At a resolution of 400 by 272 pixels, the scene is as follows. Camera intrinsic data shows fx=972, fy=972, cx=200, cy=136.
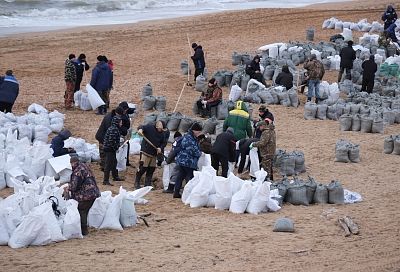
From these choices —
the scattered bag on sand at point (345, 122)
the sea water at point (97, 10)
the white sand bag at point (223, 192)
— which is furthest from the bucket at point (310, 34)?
the white sand bag at point (223, 192)

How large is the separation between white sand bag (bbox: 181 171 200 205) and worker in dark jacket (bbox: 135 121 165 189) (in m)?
0.96

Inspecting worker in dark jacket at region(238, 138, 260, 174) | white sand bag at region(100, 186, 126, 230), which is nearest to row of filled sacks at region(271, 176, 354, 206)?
worker in dark jacket at region(238, 138, 260, 174)

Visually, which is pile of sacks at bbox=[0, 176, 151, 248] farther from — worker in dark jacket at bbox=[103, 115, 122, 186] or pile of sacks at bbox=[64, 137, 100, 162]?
pile of sacks at bbox=[64, 137, 100, 162]

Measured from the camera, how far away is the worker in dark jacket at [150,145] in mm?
15906

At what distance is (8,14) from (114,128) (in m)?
25.0

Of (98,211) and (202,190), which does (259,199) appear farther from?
(98,211)

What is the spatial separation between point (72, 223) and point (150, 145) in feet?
10.8

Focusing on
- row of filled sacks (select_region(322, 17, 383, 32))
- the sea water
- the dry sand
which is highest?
row of filled sacks (select_region(322, 17, 383, 32))

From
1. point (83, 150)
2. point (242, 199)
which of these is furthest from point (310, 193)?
point (83, 150)

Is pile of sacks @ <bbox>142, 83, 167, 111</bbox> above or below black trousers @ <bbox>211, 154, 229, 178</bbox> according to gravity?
below

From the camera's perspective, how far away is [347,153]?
17.9m

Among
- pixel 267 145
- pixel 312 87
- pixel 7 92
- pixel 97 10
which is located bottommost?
pixel 97 10

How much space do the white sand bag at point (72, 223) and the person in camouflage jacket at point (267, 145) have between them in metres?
4.17

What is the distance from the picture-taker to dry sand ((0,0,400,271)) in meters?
12.2
